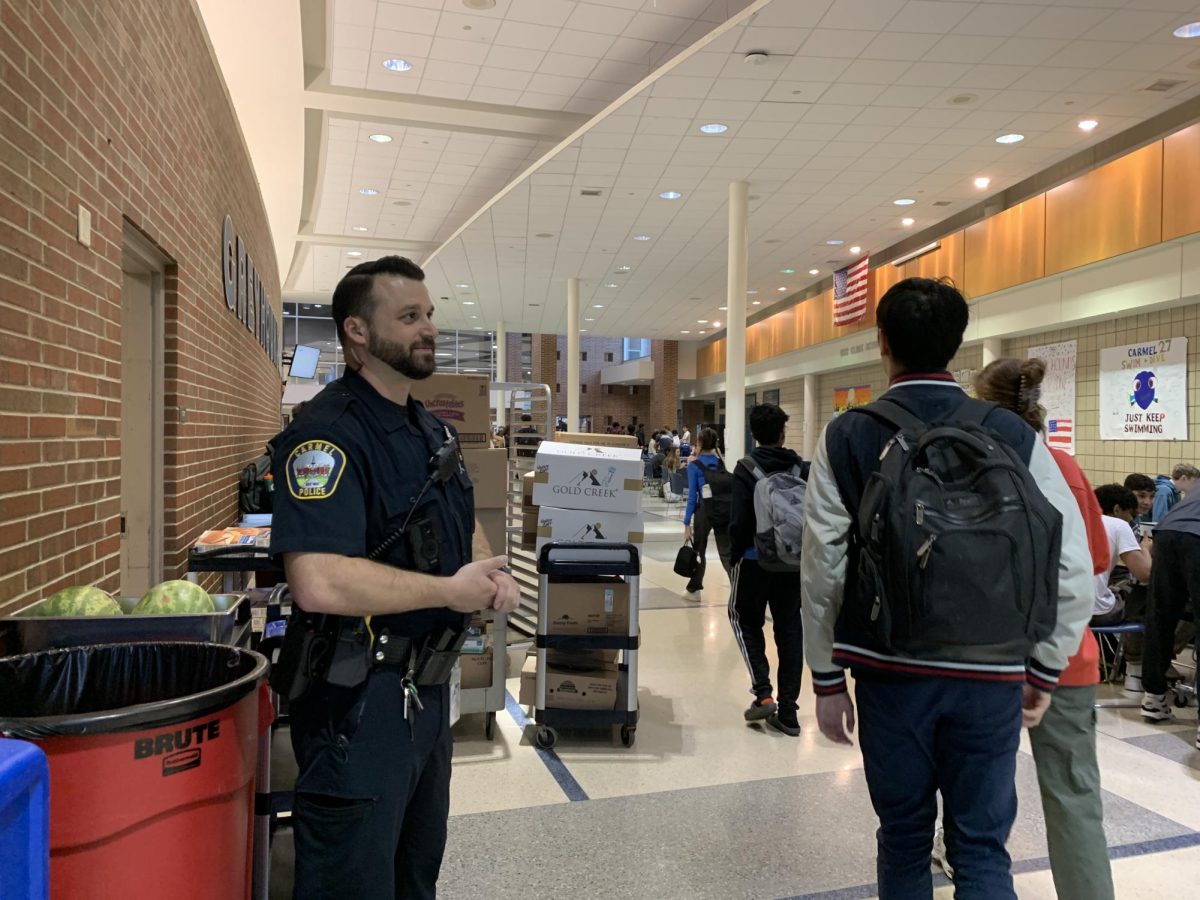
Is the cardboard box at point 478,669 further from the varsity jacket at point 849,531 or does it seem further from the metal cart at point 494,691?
the varsity jacket at point 849,531

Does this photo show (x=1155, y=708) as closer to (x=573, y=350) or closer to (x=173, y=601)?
(x=173, y=601)

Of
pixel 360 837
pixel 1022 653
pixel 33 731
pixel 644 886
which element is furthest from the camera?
pixel 644 886

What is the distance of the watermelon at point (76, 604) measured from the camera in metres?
1.69

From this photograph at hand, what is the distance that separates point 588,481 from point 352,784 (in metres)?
2.63

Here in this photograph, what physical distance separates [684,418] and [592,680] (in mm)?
22995

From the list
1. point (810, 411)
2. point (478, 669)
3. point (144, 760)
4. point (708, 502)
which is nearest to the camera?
point (144, 760)

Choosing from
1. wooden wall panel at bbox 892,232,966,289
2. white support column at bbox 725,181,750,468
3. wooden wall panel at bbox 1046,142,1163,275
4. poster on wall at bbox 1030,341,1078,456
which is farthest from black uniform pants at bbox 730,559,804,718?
wooden wall panel at bbox 892,232,966,289

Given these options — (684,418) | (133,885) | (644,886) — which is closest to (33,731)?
(133,885)

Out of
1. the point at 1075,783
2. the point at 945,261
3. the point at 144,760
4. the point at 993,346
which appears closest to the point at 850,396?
the point at 945,261

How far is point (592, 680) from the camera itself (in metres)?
3.67

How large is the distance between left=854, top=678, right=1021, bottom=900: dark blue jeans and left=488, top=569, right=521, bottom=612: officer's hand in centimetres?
76

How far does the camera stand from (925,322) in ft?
5.69

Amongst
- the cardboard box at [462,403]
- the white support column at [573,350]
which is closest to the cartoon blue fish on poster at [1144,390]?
the cardboard box at [462,403]

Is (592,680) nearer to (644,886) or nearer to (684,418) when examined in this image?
(644,886)
